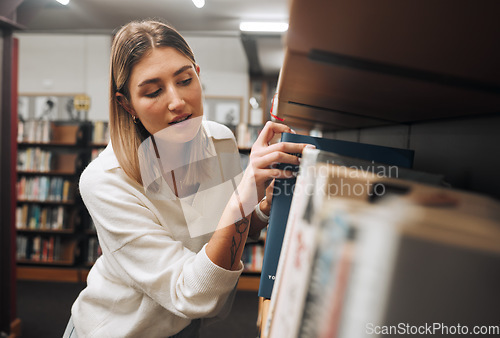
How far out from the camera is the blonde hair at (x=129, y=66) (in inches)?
35.0

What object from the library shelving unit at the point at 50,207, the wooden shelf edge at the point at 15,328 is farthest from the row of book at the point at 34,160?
the wooden shelf edge at the point at 15,328

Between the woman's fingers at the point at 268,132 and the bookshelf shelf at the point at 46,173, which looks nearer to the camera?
the woman's fingers at the point at 268,132

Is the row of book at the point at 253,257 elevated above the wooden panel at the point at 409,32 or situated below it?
below

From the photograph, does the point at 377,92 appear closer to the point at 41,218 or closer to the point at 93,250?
the point at 93,250

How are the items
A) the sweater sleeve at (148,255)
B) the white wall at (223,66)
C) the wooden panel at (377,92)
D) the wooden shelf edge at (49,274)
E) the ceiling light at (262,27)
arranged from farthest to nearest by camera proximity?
the white wall at (223,66)
the ceiling light at (262,27)
the wooden shelf edge at (49,274)
the sweater sleeve at (148,255)
the wooden panel at (377,92)

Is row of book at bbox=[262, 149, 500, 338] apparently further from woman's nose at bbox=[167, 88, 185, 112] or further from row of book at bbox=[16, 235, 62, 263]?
row of book at bbox=[16, 235, 62, 263]

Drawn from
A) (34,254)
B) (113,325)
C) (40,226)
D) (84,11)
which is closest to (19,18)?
(84,11)

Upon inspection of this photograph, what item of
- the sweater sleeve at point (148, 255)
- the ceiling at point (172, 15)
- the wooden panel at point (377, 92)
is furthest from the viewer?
the ceiling at point (172, 15)

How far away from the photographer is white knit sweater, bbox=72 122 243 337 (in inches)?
28.5

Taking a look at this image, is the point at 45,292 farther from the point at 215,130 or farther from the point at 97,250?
the point at 215,130

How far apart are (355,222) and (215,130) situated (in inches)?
38.9

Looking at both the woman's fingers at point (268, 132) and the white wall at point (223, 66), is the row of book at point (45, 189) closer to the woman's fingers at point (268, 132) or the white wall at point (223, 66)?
the white wall at point (223, 66)

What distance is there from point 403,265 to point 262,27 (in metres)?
4.58

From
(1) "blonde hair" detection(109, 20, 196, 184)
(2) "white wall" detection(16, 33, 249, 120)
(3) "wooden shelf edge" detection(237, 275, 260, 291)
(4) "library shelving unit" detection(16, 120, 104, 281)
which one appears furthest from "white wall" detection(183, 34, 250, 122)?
(1) "blonde hair" detection(109, 20, 196, 184)
